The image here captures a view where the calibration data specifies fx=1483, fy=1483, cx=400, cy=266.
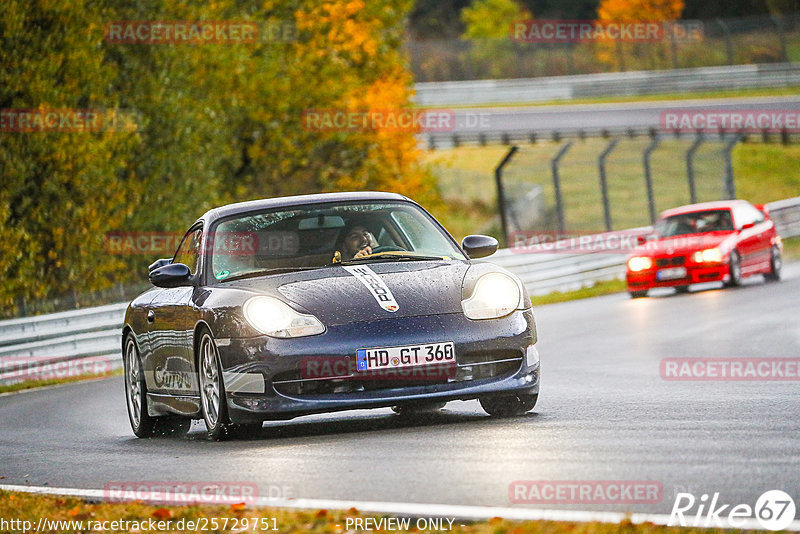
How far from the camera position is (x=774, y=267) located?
24625mm

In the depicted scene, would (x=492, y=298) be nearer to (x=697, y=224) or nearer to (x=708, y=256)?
(x=708, y=256)

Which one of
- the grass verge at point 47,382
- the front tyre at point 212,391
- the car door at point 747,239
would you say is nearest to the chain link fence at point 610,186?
the car door at point 747,239

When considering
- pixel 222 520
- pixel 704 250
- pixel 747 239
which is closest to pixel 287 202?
pixel 222 520

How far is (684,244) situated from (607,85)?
44737mm

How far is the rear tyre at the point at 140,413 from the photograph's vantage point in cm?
Answer: 1062

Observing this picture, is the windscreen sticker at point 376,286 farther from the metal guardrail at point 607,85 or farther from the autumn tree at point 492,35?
the autumn tree at point 492,35

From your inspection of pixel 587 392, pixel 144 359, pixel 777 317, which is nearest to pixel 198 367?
pixel 144 359

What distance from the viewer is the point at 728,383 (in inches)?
440

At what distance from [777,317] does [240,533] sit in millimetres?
13029

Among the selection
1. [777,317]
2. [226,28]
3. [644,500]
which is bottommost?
[777,317]

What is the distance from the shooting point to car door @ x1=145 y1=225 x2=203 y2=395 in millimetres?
9578

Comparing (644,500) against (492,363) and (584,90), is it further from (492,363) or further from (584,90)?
(584,90)

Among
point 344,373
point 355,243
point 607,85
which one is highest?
point 607,85

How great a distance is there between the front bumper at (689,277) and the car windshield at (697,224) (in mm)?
808
